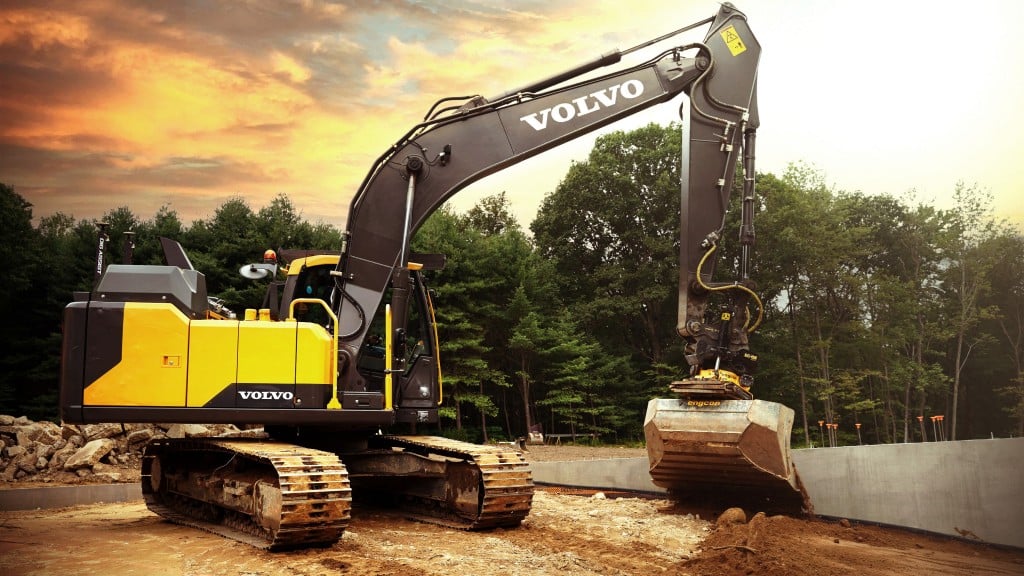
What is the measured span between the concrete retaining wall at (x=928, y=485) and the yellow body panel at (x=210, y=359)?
6047 mm

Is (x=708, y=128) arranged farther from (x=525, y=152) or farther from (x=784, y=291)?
(x=784, y=291)

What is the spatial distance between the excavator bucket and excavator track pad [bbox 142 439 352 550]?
10.9 feet

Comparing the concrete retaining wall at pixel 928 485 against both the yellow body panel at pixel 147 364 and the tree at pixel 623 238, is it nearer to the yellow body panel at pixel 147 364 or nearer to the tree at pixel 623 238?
the yellow body panel at pixel 147 364

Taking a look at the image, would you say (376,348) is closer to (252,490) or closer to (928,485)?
(252,490)

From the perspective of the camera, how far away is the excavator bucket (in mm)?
7805

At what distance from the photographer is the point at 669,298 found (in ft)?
105

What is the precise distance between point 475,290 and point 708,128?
776 inches

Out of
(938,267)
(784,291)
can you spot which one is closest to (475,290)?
(784,291)

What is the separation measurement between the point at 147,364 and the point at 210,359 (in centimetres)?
46

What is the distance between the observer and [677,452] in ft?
27.1

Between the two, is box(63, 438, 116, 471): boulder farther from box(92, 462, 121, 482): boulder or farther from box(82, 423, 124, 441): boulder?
box(82, 423, 124, 441): boulder

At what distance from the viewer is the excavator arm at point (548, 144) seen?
7656 millimetres

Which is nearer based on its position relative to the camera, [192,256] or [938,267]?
[192,256]

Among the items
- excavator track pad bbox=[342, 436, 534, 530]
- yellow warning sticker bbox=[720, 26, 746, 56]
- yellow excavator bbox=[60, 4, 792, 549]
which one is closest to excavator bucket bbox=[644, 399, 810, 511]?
yellow excavator bbox=[60, 4, 792, 549]
